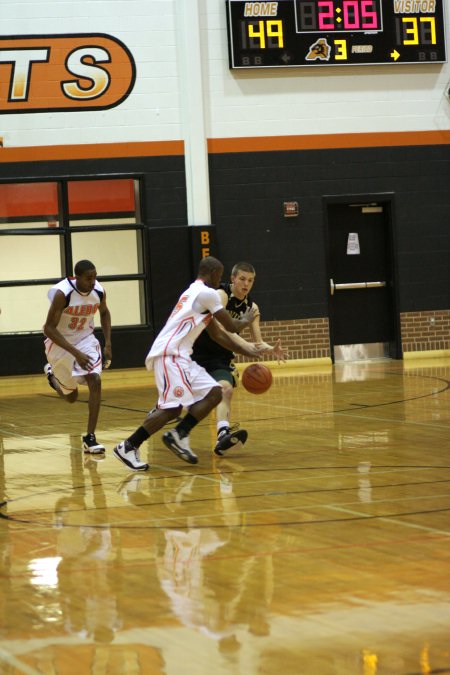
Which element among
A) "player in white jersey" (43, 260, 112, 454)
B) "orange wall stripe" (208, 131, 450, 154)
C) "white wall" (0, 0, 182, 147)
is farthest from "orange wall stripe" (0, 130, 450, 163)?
"player in white jersey" (43, 260, 112, 454)

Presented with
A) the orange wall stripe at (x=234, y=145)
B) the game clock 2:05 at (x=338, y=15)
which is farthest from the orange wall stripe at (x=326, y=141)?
the game clock 2:05 at (x=338, y=15)

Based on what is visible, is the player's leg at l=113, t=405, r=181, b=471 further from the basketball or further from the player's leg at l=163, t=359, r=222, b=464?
the basketball

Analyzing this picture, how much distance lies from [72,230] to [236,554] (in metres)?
12.0

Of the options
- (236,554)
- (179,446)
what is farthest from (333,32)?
(236,554)

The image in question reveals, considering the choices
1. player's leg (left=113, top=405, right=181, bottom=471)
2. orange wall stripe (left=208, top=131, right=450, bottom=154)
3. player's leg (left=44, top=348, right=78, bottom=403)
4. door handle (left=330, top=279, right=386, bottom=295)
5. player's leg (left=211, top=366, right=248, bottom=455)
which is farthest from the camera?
door handle (left=330, top=279, right=386, bottom=295)

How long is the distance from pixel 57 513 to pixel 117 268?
35.5ft

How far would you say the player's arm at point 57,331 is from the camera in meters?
9.34

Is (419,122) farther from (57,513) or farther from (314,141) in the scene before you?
(57,513)

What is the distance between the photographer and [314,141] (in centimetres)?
1758

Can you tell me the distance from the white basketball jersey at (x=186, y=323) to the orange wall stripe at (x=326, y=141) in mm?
9435

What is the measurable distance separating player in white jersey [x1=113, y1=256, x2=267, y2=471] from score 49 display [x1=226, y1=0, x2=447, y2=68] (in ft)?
31.6

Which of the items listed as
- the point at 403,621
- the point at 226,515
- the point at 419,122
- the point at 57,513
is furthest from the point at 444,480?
the point at 419,122

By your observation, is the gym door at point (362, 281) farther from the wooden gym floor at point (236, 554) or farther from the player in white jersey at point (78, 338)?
the player in white jersey at point (78, 338)

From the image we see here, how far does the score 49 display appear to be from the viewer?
17.1 meters
